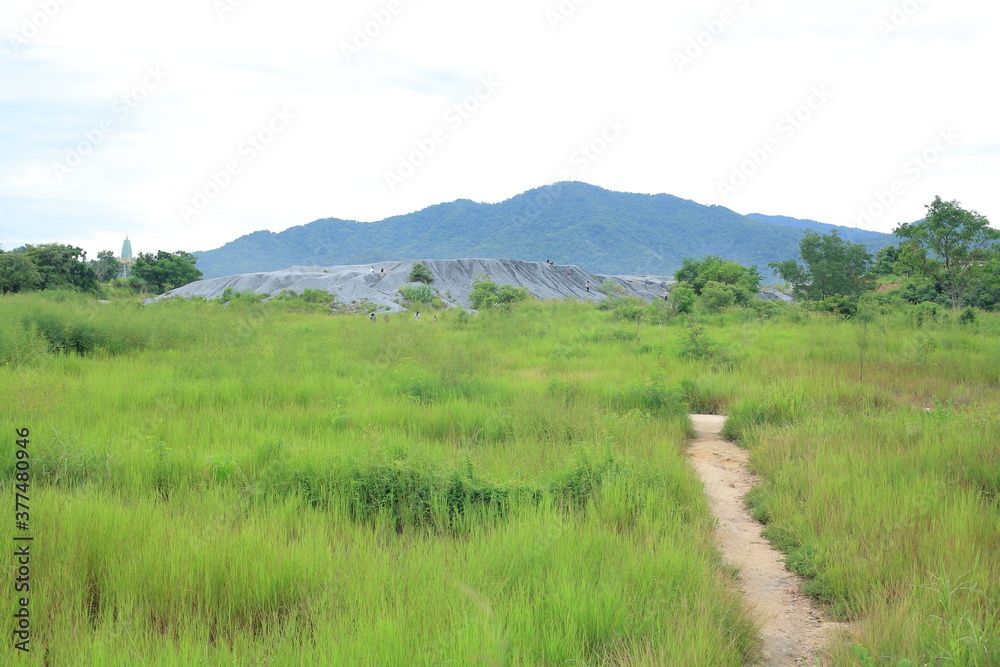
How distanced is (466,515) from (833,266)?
6045 centimetres

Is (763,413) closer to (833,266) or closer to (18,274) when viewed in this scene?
(18,274)

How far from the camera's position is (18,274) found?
117 ft

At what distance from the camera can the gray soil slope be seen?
5206 centimetres

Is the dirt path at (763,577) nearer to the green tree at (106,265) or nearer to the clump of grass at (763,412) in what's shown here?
the clump of grass at (763,412)

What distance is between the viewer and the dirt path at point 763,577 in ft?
11.2

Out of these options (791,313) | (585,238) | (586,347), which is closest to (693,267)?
(791,313)

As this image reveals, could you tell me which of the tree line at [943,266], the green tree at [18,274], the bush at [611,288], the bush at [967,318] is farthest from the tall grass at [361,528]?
the bush at [611,288]

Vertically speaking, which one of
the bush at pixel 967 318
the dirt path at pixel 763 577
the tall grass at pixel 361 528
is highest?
the bush at pixel 967 318

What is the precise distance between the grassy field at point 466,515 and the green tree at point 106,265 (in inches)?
3262

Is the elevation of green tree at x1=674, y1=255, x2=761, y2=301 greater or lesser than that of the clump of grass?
greater

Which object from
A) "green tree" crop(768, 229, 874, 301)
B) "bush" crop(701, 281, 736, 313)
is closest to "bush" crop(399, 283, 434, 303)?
"bush" crop(701, 281, 736, 313)

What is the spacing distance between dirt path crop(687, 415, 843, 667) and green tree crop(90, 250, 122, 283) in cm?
8949

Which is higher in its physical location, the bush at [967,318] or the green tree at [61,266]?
the green tree at [61,266]

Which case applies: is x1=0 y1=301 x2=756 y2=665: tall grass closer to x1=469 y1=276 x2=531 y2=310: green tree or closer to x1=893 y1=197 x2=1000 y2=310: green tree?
x1=469 y1=276 x2=531 y2=310: green tree
